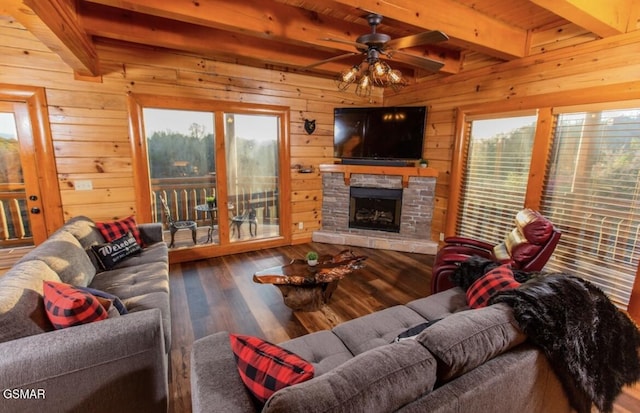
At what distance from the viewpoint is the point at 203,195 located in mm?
4332

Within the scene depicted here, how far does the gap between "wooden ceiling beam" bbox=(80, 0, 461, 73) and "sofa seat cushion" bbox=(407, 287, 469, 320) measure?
2.13 meters

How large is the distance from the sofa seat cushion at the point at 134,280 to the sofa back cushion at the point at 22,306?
58cm

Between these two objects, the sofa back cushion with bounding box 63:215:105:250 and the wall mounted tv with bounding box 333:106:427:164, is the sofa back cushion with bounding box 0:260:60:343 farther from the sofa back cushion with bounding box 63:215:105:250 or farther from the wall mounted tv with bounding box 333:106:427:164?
the wall mounted tv with bounding box 333:106:427:164

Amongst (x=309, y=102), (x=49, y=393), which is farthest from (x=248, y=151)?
(x=49, y=393)

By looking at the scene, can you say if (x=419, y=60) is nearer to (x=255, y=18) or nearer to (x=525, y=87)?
(x=255, y=18)

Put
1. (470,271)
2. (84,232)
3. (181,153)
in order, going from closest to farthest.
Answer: (470,271), (84,232), (181,153)

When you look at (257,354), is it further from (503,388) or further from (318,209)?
(318,209)

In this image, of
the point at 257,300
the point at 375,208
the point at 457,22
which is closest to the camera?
the point at 457,22

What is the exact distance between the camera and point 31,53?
3084 mm

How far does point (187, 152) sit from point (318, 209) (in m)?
2.22

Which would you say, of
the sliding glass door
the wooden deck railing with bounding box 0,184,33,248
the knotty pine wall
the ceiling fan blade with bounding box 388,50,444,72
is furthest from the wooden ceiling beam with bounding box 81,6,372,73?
the wooden deck railing with bounding box 0,184,33,248

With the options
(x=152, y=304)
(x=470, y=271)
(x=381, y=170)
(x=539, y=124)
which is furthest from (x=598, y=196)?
(x=152, y=304)

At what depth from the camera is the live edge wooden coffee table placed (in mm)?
2602

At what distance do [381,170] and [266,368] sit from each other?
3.92 m
